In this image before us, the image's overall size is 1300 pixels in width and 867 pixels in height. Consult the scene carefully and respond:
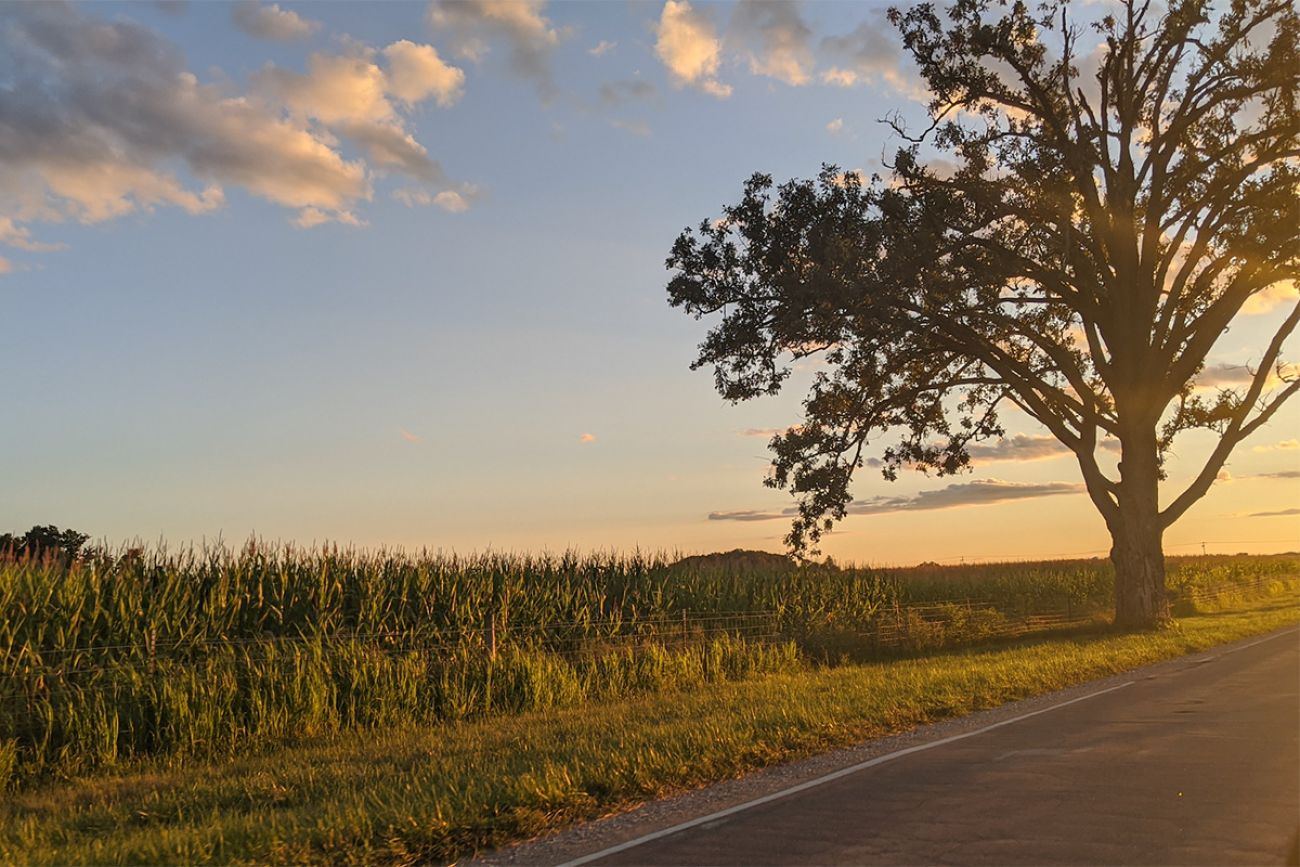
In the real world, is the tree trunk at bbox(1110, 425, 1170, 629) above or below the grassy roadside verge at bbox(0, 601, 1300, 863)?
above

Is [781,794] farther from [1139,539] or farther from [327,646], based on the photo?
[1139,539]

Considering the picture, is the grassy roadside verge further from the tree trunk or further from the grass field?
the tree trunk

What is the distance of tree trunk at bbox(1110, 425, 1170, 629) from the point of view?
29.2 metres

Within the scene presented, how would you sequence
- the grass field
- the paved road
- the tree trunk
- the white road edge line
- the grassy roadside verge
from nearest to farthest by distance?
the paved road, the white road edge line, the grassy roadside verge, the grass field, the tree trunk

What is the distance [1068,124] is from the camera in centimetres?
3016

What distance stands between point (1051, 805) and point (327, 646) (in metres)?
10.9

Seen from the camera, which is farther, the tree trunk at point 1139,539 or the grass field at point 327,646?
the tree trunk at point 1139,539

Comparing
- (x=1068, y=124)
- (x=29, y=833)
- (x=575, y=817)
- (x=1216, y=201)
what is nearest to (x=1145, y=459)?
(x=1216, y=201)

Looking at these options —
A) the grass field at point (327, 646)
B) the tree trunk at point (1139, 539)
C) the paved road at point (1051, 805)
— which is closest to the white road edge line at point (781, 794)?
the paved road at point (1051, 805)

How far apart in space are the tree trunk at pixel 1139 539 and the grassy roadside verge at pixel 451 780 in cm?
1392

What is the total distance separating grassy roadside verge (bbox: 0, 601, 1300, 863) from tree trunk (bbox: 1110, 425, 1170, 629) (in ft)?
45.7

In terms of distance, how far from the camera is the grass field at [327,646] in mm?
12617

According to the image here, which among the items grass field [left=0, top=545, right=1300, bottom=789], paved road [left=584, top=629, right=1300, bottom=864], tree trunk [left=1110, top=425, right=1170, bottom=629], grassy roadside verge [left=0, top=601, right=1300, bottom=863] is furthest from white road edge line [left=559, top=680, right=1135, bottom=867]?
tree trunk [left=1110, top=425, right=1170, bottom=629]

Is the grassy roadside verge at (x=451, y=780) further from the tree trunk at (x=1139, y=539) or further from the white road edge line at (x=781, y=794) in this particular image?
the tree trunk at (x=1139, y=539)
